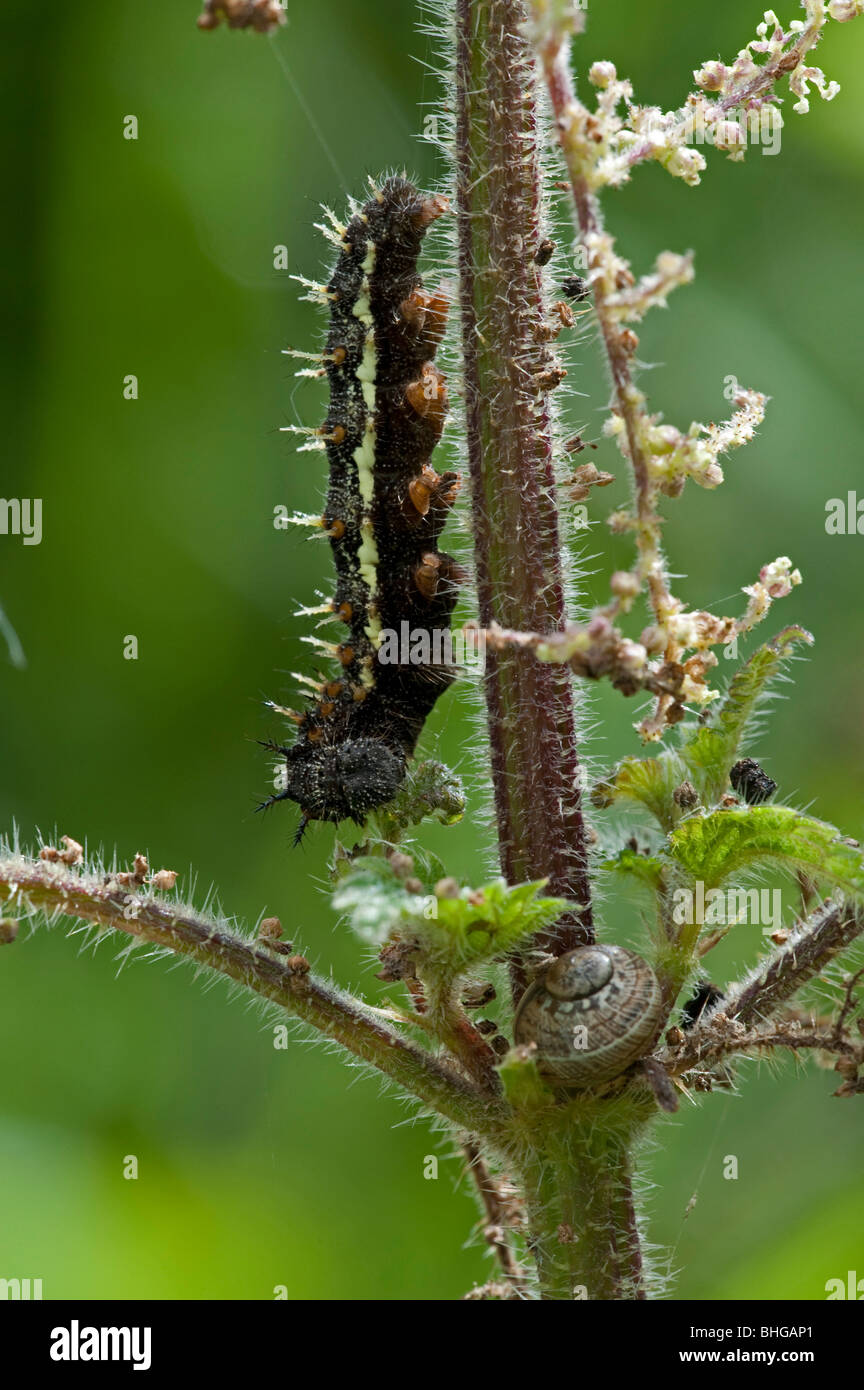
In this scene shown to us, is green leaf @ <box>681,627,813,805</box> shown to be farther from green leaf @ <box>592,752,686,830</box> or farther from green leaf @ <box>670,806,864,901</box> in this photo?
green leaf @ <box>670,806,864,901</box>

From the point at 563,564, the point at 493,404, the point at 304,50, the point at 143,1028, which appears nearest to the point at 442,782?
the point at 563,564

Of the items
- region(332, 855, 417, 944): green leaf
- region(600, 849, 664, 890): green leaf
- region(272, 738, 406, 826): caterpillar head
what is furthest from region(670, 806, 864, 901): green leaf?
region(272, 738, 406, 826): caterpillar head

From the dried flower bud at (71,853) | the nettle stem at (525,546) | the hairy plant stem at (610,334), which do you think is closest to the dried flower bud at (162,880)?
the dried flower bud at (71,853)

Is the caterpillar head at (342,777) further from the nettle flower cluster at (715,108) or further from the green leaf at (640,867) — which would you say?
the nettle flower cluster at (715,108)

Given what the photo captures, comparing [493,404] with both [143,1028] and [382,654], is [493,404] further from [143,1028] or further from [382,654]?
[143,1028]

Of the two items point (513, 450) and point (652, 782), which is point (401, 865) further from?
point (513, 450)

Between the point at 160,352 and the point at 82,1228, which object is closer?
the point at 82,1228
